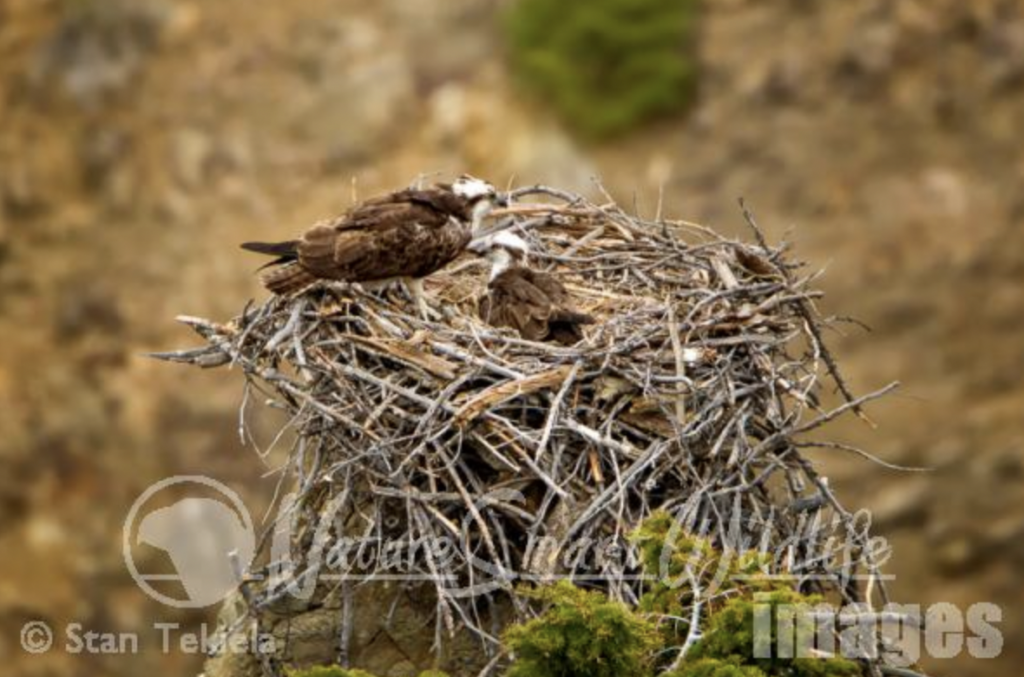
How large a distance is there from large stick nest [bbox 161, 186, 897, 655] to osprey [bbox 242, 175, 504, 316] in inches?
5.3

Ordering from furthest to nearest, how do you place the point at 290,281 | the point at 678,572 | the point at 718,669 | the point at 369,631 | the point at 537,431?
the point at 290,281
the point at 369,631
the point at 537,431
the point at 678,572
the point at 718,669

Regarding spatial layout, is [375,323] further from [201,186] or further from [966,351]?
[201,186]

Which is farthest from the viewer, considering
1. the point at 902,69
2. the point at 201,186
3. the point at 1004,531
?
the point at 201,186

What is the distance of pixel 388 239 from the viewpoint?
859 centimetres

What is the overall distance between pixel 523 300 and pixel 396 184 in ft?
33.5

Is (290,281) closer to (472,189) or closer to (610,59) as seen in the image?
(472,189)

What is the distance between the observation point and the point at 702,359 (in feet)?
27.2

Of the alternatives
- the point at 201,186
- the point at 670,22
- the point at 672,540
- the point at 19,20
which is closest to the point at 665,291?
the point at 672,540

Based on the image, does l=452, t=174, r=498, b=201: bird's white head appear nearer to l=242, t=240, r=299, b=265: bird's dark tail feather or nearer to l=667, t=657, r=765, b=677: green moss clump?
l=242, t=240, r=299, b=265: bird's dark tail feather

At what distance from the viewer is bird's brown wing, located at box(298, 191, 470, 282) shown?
8.43 metres

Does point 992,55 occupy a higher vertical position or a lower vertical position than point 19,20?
lower

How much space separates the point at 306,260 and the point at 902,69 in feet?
33.4

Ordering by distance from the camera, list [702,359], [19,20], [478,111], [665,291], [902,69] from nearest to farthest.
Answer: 1. [702,359]
2. [665,291]
3. [902,69]
4. [478,111]
5. [19,20]

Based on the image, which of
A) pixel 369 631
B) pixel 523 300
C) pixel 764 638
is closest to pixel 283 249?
pixel 523 300
